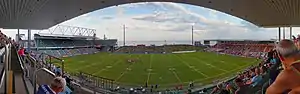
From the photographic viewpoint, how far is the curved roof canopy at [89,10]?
16.8 metres

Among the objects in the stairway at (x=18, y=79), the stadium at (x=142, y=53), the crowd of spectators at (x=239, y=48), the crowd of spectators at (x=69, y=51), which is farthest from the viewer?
the crowd of spectators at (x=69, y=51)

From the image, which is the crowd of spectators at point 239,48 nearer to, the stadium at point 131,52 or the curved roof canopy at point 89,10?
the stadium at point 131,52

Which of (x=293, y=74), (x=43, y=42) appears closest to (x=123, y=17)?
(x=43, y=42)

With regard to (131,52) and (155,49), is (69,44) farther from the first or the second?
(155,49)

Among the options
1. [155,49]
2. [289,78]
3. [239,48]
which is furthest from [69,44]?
[289,78]

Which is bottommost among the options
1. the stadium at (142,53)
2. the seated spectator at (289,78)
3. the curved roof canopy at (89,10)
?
the stadium at (142,53)

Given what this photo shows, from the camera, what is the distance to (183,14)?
40094mm

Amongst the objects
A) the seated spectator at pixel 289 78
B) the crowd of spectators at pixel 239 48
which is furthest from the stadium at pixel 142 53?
the seated spectator at pixel 289 78

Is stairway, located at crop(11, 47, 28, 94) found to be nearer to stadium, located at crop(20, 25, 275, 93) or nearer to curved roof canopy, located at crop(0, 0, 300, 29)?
curved roof canopy, located at crop(0, 0, 300, 29)

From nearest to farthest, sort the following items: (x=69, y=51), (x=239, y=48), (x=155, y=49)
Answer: (x=239, y=48) < (x=69, y=51) < (x=155, y=49)

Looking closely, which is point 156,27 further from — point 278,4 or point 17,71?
point 17,71

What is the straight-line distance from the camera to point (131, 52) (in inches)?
1822

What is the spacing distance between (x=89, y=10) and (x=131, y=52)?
26.0 metres

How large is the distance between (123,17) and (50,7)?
19807 mm
